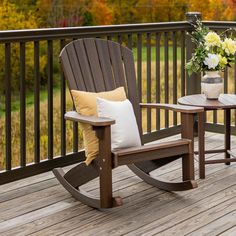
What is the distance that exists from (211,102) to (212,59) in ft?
1.06

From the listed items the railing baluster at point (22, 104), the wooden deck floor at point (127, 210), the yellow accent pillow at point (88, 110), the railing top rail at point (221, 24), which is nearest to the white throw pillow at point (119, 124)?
the yellow accent pillow at point (88, 110)

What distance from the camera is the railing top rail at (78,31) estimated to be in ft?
12.9

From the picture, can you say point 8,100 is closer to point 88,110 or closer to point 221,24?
point 88,110

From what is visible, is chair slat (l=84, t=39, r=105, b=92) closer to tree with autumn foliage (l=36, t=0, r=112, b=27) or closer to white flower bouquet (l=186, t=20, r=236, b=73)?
white flower bouquet (l=186, t=20, r=236, b=73)

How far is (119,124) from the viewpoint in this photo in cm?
374

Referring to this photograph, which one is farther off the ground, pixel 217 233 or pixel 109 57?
pixel 109 57

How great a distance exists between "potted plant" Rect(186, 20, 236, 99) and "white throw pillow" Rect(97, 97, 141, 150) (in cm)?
92

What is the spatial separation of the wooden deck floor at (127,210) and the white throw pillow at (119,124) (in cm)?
39

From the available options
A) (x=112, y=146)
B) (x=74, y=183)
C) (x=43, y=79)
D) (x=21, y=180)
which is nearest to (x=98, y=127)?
(x=112, y=146)

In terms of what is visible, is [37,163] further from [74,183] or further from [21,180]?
[74,183]

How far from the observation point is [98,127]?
134 inches

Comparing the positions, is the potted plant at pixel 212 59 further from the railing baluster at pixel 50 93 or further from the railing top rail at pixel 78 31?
the railing baluster at pixel 50 93

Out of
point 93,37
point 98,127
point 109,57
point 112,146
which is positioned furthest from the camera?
point 93,37

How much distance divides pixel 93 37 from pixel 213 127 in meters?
1.80
